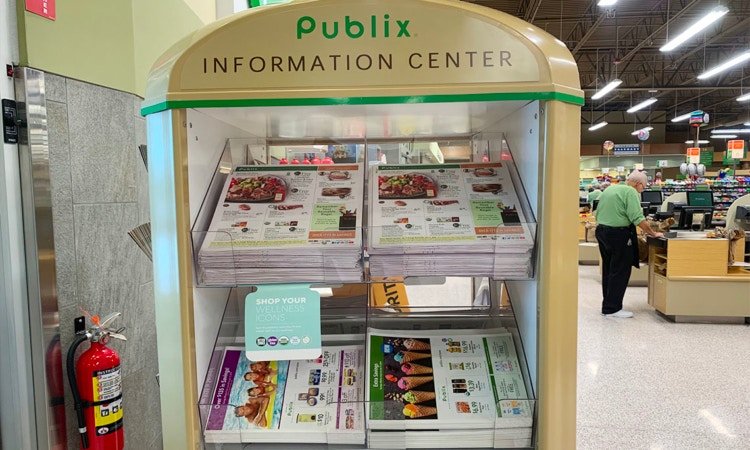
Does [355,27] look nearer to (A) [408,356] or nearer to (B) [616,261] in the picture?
(A) [408,356]

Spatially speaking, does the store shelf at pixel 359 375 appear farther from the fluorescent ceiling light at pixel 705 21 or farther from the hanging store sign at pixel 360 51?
the fluorescent ceiling light at pixel 705 21

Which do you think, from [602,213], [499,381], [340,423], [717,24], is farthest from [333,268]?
[717,24]

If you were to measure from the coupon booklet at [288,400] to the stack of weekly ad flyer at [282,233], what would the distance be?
0.32m

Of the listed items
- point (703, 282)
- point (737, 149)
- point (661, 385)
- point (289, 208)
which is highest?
point (737, 149)

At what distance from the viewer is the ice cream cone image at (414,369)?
135cm

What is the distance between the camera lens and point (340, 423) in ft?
4.10

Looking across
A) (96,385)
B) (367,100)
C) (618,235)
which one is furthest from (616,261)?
(367,100)

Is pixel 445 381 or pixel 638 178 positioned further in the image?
pixel 638 178

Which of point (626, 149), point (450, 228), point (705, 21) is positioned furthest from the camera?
point (626, 149)

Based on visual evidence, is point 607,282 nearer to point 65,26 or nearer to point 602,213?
point 602,213

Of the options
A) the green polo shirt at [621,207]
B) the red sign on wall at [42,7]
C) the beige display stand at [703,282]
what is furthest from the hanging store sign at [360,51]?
the beige display stand at [703,282]

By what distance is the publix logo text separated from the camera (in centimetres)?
112

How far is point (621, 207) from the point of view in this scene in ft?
19.6

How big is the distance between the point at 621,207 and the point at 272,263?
5.78 m
